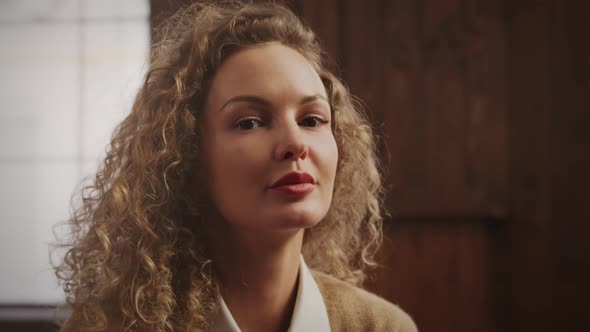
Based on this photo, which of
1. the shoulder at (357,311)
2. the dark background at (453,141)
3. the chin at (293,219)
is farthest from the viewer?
the dark background at (453,141)

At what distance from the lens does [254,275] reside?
2.99ft

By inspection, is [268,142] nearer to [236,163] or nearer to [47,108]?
[236,163]

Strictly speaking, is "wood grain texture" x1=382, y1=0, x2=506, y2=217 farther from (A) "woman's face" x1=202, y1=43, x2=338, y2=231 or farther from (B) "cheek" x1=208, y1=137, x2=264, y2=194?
(B) "cheek" x1=208, y1=137, x2=264, y2=194

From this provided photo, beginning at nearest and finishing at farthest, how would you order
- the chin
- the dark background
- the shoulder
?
1. the chin
2. the shoulder
3. the dark background

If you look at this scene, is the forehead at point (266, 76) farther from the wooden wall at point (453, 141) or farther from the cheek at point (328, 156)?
the wooden wall at point (453, 141)

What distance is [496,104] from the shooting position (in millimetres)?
2115

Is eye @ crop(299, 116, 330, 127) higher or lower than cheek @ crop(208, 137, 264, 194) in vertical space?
higher

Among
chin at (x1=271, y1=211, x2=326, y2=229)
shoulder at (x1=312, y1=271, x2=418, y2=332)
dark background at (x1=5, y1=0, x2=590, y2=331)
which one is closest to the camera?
chin at (x1=271, y1=211, x2=326, y2=229)

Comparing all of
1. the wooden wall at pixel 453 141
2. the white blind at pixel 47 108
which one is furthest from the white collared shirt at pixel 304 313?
the white blind at pixel 47 108

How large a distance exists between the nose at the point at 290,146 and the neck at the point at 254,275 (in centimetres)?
15

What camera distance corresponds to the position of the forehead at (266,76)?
862 millimetres

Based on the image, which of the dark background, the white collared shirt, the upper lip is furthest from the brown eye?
the dark background

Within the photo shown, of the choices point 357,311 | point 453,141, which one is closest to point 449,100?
point 453,141

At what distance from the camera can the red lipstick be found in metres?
0.81
